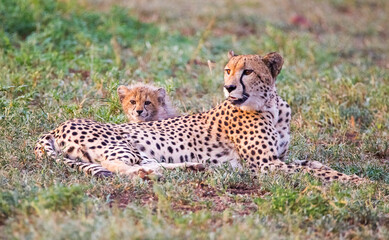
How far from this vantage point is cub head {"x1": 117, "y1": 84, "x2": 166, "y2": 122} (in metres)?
6.10

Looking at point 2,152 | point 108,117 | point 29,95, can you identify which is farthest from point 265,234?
point 29,95

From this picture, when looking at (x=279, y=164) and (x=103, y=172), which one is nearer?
(x=103, y=172)

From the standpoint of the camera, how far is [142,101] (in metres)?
6.16

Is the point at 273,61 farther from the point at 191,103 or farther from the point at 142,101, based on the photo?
the point at 191,103

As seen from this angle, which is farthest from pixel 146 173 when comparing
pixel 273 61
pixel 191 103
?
pixel 191 103

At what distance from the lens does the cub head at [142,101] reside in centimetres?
610

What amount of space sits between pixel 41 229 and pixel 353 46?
7696mm

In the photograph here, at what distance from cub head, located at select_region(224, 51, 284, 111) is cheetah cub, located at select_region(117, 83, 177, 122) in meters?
1.20

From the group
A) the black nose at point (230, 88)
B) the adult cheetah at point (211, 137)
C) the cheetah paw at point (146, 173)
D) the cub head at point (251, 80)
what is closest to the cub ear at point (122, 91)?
the adult cheetah at point (211, 137)

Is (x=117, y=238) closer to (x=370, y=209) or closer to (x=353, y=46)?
(x=370, y=209)

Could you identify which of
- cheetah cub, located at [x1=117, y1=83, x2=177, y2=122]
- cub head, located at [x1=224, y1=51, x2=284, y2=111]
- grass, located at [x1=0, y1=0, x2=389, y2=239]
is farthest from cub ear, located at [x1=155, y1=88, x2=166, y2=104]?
cub head, located at [x1=224, y1=51, x2=284, y2=111]

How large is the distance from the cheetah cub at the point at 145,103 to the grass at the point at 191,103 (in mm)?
107

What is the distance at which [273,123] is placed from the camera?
5.28 metres

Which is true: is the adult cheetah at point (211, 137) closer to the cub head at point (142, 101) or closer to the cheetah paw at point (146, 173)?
the cheetah paw at point (146, 173)
